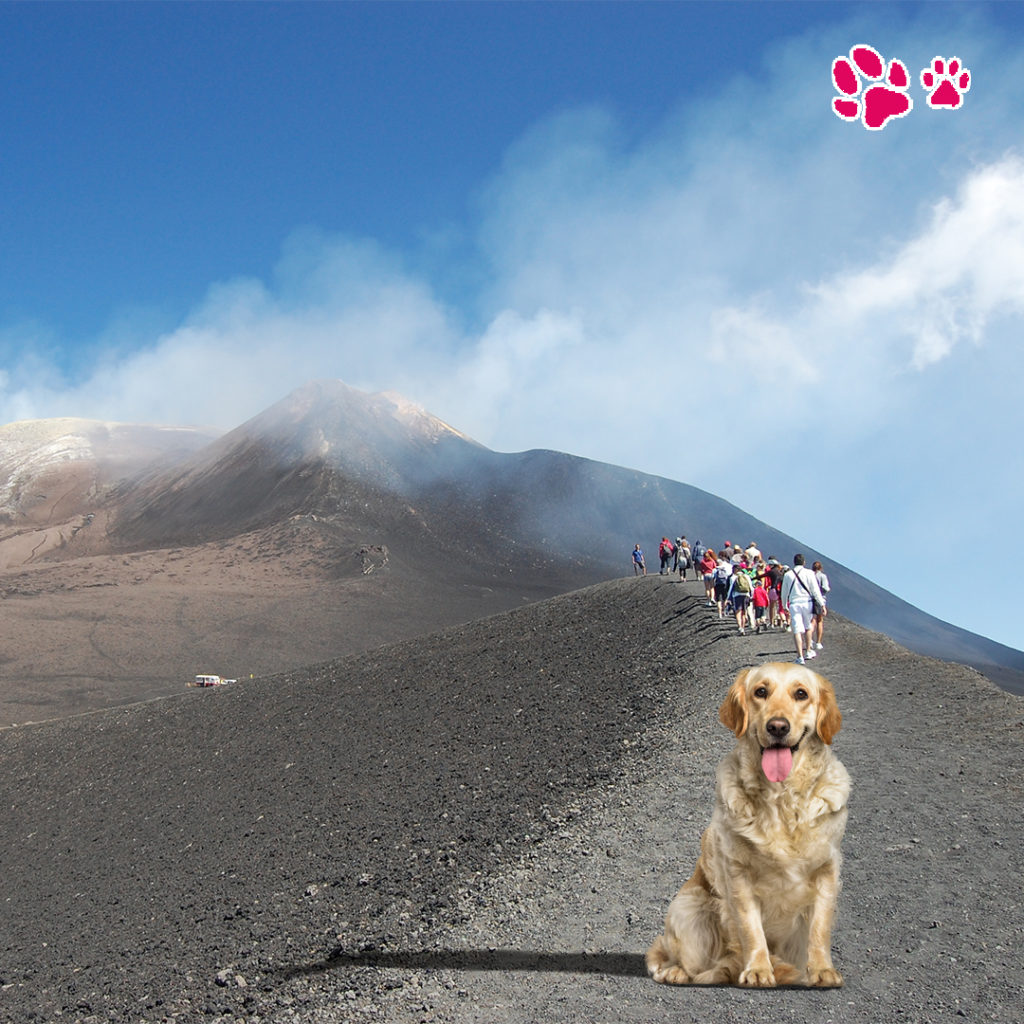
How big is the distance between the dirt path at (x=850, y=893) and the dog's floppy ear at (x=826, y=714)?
1.19 meters

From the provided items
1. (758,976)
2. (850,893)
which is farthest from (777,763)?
(850,893)

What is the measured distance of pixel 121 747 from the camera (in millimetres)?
25656

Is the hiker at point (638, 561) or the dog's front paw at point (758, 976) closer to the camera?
the dog's front paw at point (758, 976)

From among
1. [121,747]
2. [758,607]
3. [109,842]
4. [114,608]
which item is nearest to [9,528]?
[114,608]

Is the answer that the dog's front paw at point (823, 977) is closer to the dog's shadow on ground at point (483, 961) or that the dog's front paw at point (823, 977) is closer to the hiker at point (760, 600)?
the dog's shadow on ground at point (483, 961)

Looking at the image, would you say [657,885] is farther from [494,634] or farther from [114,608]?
[114,608]

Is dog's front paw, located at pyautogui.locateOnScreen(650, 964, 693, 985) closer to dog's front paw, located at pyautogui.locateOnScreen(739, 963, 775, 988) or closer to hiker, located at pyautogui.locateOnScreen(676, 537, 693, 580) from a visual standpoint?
dog's front paw, located at pyautogui.locateOnScreen(739, 963, 775, 988)

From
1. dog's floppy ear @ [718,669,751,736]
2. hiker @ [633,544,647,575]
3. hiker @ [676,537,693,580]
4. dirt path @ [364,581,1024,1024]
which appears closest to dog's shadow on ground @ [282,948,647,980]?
dirt path @ [364,581,1024,1024]

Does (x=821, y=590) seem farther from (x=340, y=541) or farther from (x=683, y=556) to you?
(x=340, y=541)

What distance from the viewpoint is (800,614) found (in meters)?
13.7

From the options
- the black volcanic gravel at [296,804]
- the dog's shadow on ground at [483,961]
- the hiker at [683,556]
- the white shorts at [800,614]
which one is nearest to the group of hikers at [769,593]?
the white shorts at [800,614]

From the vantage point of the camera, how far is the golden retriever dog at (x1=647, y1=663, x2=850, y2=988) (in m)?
2.69

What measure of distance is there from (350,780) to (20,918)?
238 inches

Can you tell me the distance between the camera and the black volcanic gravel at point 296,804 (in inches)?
425
